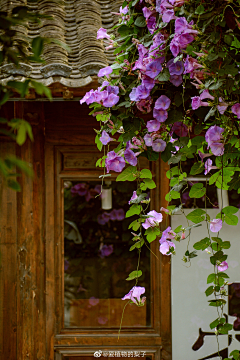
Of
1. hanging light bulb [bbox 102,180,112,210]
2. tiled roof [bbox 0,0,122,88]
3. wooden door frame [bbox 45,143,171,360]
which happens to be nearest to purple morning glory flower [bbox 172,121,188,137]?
tiled roof [bbox 0,0,122,88]

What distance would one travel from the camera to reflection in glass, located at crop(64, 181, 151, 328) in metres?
3.31

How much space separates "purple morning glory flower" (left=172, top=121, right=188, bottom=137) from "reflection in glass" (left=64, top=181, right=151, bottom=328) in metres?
2.08

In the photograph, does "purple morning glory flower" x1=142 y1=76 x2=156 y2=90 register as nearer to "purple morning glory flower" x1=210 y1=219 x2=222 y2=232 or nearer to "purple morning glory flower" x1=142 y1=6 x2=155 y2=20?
"purple morning glory flower" x1=142 y1=6 x2=155 y2=20

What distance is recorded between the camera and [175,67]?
1.23m

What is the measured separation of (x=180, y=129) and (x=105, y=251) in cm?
231

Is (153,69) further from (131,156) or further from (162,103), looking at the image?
(131,156)

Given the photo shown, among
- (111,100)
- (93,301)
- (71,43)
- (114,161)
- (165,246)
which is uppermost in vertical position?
(71,43)

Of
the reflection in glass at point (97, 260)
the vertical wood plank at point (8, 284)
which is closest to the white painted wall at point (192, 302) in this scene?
the reflection in glass at point (97, 260)

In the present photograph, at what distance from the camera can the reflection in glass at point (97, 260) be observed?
10.9 feet

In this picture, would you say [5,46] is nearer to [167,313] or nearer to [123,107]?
[123,107]

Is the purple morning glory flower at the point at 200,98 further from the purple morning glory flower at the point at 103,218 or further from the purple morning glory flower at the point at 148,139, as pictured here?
the purple morning glory flower at the point at 103,218

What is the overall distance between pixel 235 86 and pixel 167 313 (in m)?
2.33

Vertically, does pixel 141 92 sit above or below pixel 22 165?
above

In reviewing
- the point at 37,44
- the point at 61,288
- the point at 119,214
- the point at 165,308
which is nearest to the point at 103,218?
the point at 119,214
